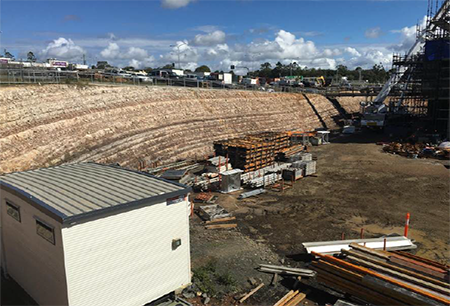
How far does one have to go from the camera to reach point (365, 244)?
12.2 metres

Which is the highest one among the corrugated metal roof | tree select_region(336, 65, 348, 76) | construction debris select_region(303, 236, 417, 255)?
tree select_region(336, 65, 348, 76)

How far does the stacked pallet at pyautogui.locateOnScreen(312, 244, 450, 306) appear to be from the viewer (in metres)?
8.36

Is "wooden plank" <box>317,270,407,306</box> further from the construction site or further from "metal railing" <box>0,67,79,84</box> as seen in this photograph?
"metal railing" <box>0,67,79,84</box>

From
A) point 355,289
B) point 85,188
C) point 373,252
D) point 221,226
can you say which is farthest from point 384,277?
Result: point 85,188

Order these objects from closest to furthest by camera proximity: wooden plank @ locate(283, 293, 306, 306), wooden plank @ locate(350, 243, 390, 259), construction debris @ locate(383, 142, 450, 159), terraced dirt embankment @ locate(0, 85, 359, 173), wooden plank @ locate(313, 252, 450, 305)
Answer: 1. wooden plank @ locate(313, 252, 450, 305)
2. wooden plank @ locate(283, 293, 306, 306)
3. wooden plank @ locate(350, 243, 390, 259)
4. terraced dirt embankment @ locate(0, 85, 359, 173)
5. construction debris @ locate(383, 142, 450, 159)

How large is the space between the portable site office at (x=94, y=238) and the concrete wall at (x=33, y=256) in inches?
1.0

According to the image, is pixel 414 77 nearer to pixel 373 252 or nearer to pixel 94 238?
pixel 373 252

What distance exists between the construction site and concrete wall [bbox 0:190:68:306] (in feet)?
0.19

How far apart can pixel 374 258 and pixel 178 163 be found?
17.0m

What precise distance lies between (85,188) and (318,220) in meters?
10.6

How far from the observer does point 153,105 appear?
29.8 m

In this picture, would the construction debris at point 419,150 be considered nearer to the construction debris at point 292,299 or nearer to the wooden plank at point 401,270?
the wooden plank at point 401,270

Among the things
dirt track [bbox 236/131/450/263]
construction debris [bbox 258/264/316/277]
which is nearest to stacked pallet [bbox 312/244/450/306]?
construction debris [bbox 258/264/316/277]

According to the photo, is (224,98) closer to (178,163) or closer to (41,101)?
(178,163)
